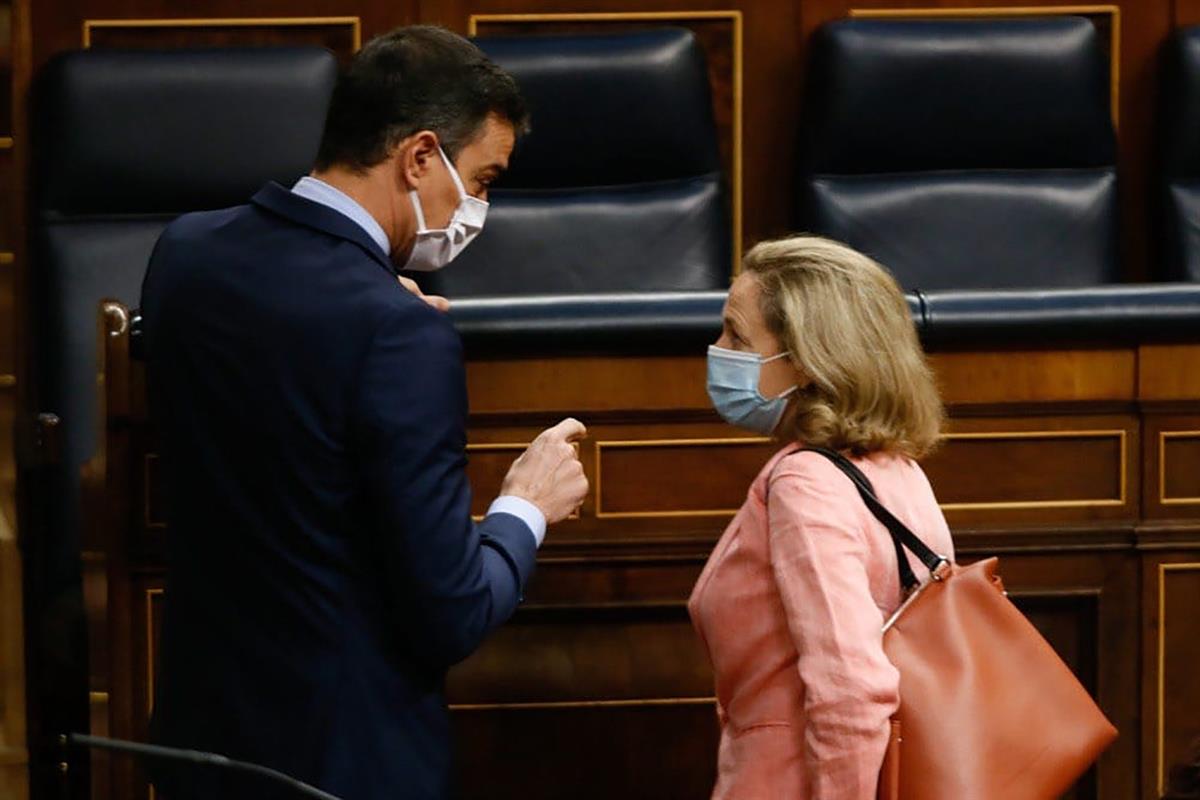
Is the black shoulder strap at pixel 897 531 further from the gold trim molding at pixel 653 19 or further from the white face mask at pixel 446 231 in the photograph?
the gold trim molding at pixel 653 19

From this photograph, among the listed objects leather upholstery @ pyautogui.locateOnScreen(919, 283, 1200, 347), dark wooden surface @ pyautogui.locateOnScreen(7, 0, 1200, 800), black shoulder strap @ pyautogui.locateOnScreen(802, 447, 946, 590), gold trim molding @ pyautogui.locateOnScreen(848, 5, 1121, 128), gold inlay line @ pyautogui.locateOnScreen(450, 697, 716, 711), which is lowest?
gold inlay line @ pyautogui.locateOnScreen(450, 697, 716, 711)

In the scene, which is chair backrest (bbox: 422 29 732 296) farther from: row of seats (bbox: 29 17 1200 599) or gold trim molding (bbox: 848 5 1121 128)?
gold trim molding (bbox: 848 5 1121 128)

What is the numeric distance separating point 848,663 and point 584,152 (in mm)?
1506

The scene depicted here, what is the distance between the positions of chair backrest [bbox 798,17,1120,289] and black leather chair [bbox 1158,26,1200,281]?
108 millimetres

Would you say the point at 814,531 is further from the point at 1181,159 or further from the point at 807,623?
the point at 1181,159

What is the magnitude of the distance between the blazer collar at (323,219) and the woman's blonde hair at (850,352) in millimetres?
291

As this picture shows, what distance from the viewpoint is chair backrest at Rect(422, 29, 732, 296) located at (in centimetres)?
257

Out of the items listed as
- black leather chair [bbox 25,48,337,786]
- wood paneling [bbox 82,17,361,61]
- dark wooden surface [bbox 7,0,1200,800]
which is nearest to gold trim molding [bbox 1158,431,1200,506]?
dark wooden surface [bbox 7,0,1200,800]

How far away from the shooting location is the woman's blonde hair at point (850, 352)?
4.29ft

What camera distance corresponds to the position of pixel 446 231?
133 cm

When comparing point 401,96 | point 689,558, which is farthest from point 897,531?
point 689,558

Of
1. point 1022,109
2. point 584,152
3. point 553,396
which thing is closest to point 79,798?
point 553,396

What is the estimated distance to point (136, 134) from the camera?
8.16ft

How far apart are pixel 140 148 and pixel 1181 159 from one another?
4.84ft
